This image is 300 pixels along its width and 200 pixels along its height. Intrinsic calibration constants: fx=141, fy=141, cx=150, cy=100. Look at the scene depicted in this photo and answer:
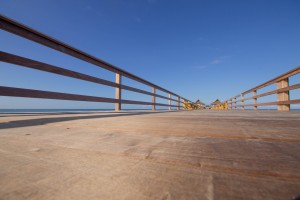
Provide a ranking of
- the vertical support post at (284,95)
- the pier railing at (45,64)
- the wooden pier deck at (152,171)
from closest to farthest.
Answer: the wooden pier deck at (152,171) → the pier railing at (45,64) → the vertical support post at (284,95)

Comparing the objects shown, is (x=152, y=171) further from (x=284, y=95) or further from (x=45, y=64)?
(x=284, y=95)

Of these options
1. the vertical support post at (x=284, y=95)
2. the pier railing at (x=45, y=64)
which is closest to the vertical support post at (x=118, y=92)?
the pier railing at (x=45, y=64)

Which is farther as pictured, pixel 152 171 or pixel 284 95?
pixel 284 95

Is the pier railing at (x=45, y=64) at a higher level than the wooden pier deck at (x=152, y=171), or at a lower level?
higher

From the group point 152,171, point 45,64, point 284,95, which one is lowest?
point 152,171

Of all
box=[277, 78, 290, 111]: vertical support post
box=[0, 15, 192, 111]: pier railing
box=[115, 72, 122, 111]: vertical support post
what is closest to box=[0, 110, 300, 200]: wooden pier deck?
box=[0, 15, 192, 111]: pier railing

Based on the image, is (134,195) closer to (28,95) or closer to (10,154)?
(10,154)

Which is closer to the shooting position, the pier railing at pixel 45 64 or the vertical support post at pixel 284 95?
the pier railing at pixel 45 64

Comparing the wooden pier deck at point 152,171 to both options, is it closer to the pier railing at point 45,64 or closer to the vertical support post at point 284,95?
the pier railing at point 45,64

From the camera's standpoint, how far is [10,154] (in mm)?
467

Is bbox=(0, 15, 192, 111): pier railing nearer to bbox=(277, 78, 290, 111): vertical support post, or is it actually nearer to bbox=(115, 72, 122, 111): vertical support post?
bbox=(115, 72, 122, 111): vertical support post

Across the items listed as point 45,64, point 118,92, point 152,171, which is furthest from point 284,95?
point 45,64

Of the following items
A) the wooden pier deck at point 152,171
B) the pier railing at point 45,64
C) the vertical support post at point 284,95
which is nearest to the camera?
the wooden pier deck at point 152,171

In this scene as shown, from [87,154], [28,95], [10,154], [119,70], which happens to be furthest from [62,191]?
[119,70]
